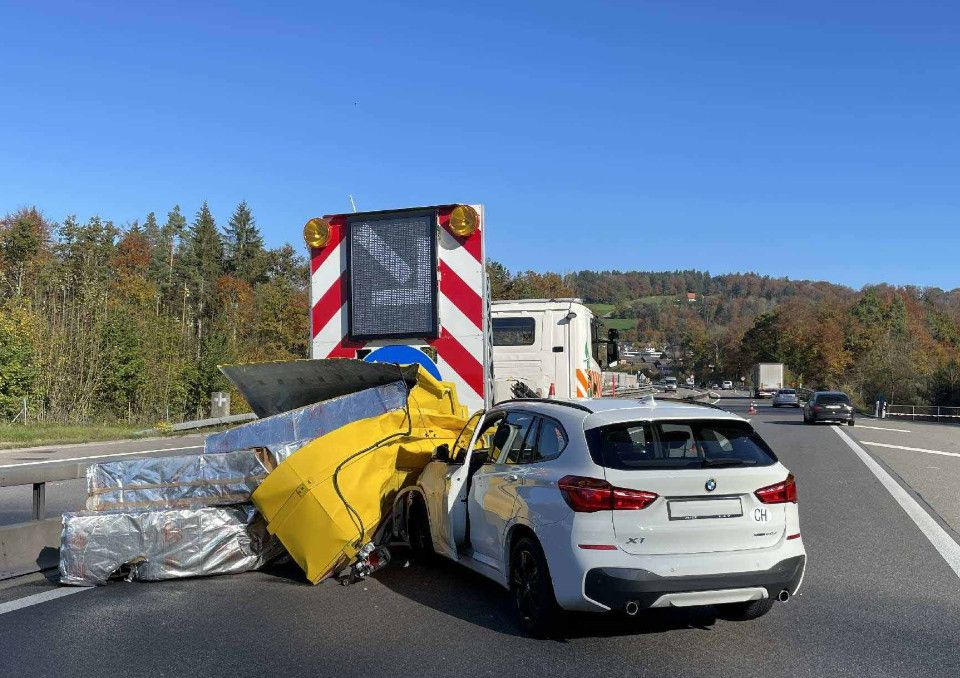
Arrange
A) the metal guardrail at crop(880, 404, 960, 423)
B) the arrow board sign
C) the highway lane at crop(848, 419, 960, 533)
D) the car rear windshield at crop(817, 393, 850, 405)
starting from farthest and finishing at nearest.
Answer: the metal guardrail at crop(880, 404, 960, 423), the car rear windshield at crop(817, 393, 850, 405), the highway lane at crop(848, 419, 960, 533), the arrow board sign

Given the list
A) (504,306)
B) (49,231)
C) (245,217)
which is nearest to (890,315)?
(245,217)

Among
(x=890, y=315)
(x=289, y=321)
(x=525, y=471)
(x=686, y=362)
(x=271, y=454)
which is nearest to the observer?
(x=525, y=471)

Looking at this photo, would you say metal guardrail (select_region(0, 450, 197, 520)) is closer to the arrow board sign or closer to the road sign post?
the arrow board sign

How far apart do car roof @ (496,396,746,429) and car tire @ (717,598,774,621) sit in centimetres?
125

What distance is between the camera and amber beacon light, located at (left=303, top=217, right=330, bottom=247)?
9156 mm

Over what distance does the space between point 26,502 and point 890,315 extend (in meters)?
117

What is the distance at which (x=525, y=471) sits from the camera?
6.20 meters

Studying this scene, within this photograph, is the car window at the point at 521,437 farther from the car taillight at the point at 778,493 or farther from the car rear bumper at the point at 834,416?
the car rear bumper at the point at 834,416

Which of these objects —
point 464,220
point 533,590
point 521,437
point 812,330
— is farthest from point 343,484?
point 812,330

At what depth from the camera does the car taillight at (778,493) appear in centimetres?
578

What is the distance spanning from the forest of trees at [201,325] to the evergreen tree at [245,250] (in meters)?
0.15

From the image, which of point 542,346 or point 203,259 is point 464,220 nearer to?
point 542,346

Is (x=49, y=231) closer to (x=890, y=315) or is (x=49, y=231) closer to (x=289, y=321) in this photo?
(x=289, y=321)

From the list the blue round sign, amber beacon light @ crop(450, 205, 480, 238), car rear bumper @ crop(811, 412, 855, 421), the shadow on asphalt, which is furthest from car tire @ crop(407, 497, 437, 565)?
car rear bumper @ crop(811, 412, 855, 421)
